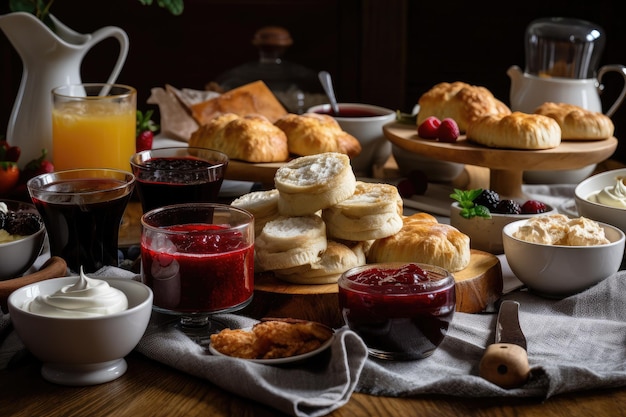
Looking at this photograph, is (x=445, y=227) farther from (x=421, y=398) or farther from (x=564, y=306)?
(x=421, y=398)

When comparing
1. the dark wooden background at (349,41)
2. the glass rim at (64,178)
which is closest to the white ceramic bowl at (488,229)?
the glass rim at (64,178)

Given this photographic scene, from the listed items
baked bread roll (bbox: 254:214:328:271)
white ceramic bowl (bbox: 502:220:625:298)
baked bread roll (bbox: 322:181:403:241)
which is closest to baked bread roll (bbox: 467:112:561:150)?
white ceramic bowl (bbox: 502:220:625:298)

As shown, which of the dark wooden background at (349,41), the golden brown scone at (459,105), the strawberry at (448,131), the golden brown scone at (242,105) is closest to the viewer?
the strawberry at (448,131)

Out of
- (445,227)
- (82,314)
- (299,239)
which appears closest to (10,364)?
(82,314)

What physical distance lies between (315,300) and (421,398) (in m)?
0.32

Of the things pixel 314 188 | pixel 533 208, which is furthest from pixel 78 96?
pixel 533 208

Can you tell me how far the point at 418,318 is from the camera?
1443mm

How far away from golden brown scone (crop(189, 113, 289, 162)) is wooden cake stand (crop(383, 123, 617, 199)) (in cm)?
35

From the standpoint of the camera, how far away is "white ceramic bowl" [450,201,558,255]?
202 centimetres

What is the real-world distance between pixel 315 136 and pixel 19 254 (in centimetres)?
91

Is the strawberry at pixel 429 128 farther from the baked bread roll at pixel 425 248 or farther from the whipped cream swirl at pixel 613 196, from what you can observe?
the baked bread roll at pixel 425 248

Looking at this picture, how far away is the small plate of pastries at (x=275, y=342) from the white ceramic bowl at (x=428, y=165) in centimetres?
125

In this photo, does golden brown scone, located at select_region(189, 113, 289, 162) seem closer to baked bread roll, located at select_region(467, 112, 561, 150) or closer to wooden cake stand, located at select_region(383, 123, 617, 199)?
wooden cake stand, located at select_region(383, 123, 617, 199)

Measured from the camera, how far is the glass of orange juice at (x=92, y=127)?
228 cm
